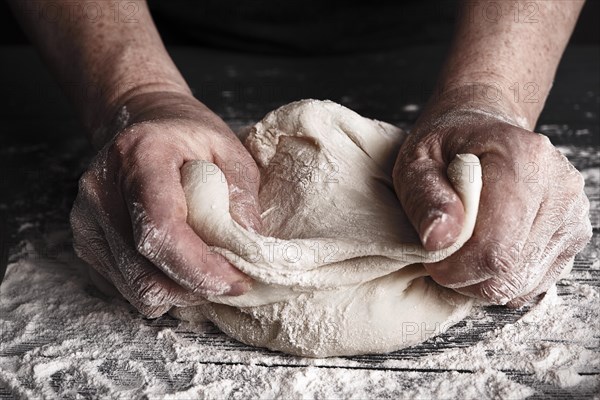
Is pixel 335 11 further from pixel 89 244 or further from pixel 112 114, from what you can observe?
pixel 89 244

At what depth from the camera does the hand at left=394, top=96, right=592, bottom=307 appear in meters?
1.31

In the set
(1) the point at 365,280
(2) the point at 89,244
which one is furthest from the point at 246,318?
(2) the point at 89,244

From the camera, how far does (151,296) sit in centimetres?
142

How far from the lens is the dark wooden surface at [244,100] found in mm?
2244

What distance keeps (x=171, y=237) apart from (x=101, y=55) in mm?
847

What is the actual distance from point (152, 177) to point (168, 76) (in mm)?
623

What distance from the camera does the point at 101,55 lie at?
6.52 ft

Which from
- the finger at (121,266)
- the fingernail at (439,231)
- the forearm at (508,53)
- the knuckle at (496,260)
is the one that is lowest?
the finger at (121,266)

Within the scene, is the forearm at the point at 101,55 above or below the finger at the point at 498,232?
below

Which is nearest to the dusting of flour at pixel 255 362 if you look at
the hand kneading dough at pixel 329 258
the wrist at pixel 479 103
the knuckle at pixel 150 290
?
the hand kneading dough at pixel 329 258

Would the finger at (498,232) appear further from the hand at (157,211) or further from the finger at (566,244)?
the hand at (157,211)

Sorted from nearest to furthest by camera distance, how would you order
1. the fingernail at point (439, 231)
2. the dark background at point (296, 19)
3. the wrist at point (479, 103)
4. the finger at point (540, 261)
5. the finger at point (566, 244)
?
the fingernail at point (439, 231), the finger at point (540, 261), the finger at point (566, 244), the wrist at point (479, 103), the dark background at point (296, 19)

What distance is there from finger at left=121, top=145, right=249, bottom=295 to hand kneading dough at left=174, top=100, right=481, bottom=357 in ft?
0.11

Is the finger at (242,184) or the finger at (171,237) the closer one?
the finger at (171,237)
